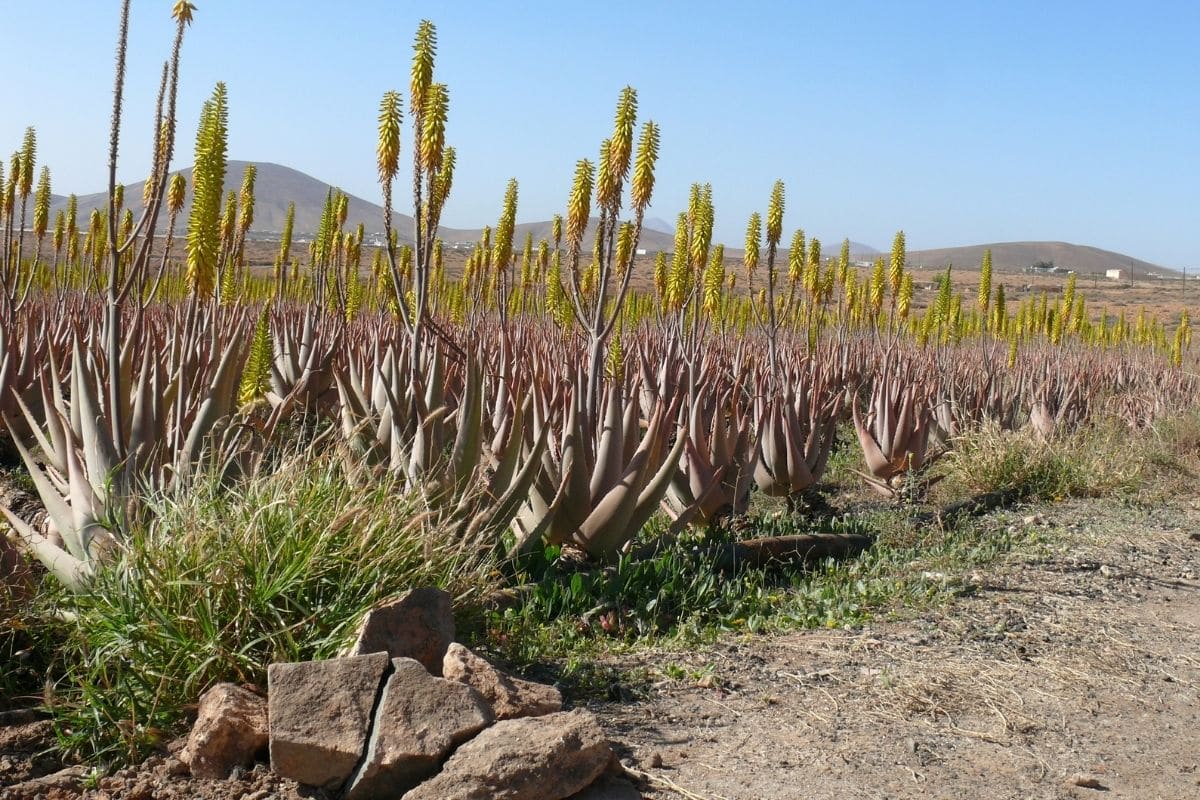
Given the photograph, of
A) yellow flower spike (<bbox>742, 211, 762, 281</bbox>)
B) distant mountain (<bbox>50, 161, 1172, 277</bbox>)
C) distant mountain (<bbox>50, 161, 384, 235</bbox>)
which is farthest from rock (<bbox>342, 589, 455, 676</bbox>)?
distant mountain (<bbox>50, 161, 384, 235</bbox>)

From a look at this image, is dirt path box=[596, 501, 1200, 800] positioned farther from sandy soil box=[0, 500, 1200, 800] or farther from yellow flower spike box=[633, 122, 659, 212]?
yellow flower spike box=[633, 122, 659, 212]

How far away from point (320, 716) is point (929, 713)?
65.2 inches

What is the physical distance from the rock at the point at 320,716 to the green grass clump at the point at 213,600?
27 centimetres

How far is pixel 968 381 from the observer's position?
943 cm

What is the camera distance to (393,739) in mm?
2281

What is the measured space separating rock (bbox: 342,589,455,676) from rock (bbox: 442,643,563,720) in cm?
12

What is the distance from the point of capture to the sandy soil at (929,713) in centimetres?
247

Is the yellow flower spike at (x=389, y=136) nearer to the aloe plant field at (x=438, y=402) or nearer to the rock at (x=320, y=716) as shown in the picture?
the aloe plant field at (x=438, y=402)

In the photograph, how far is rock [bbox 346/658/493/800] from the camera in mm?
2268

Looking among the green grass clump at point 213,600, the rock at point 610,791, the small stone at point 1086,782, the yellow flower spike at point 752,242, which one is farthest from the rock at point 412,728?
the yellow flower spike at point 752,242

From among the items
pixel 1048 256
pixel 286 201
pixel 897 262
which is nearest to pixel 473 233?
pixel 286 201

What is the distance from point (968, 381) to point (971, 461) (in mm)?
2820

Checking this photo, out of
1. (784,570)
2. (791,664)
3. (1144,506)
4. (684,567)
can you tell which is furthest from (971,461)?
(791,664)

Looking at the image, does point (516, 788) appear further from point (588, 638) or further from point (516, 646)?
point (588, 638)
